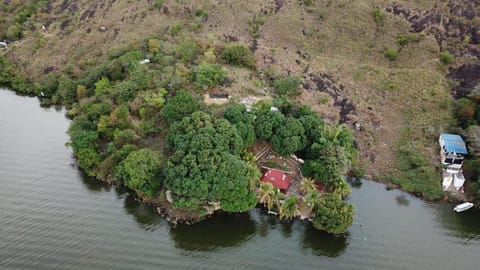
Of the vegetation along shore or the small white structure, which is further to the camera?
the small white structure

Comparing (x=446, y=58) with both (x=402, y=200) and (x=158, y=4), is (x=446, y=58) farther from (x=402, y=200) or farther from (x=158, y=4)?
(x=158, y=4)

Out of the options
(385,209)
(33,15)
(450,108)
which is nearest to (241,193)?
(385,209)

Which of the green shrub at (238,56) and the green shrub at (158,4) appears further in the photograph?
the green shrub at (158,4)

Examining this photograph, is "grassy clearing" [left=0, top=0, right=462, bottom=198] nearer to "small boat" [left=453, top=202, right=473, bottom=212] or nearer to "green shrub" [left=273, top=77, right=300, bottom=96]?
"green shrub" [left=273, top=77, right=300, bottom=96]

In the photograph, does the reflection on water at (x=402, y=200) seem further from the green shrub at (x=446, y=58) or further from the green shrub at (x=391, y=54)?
the green shrub at (x=446, y=58)

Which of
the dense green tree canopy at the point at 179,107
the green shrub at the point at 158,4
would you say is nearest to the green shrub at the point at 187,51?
the dense green tree canopy at the point at 179,107

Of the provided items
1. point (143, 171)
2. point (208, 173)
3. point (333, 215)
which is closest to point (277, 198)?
point (333, 215)

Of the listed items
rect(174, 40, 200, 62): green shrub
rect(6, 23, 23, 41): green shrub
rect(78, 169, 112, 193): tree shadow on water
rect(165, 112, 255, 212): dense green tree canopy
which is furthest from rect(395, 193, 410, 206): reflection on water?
rect(6, 23, 23, 41): green shrub
